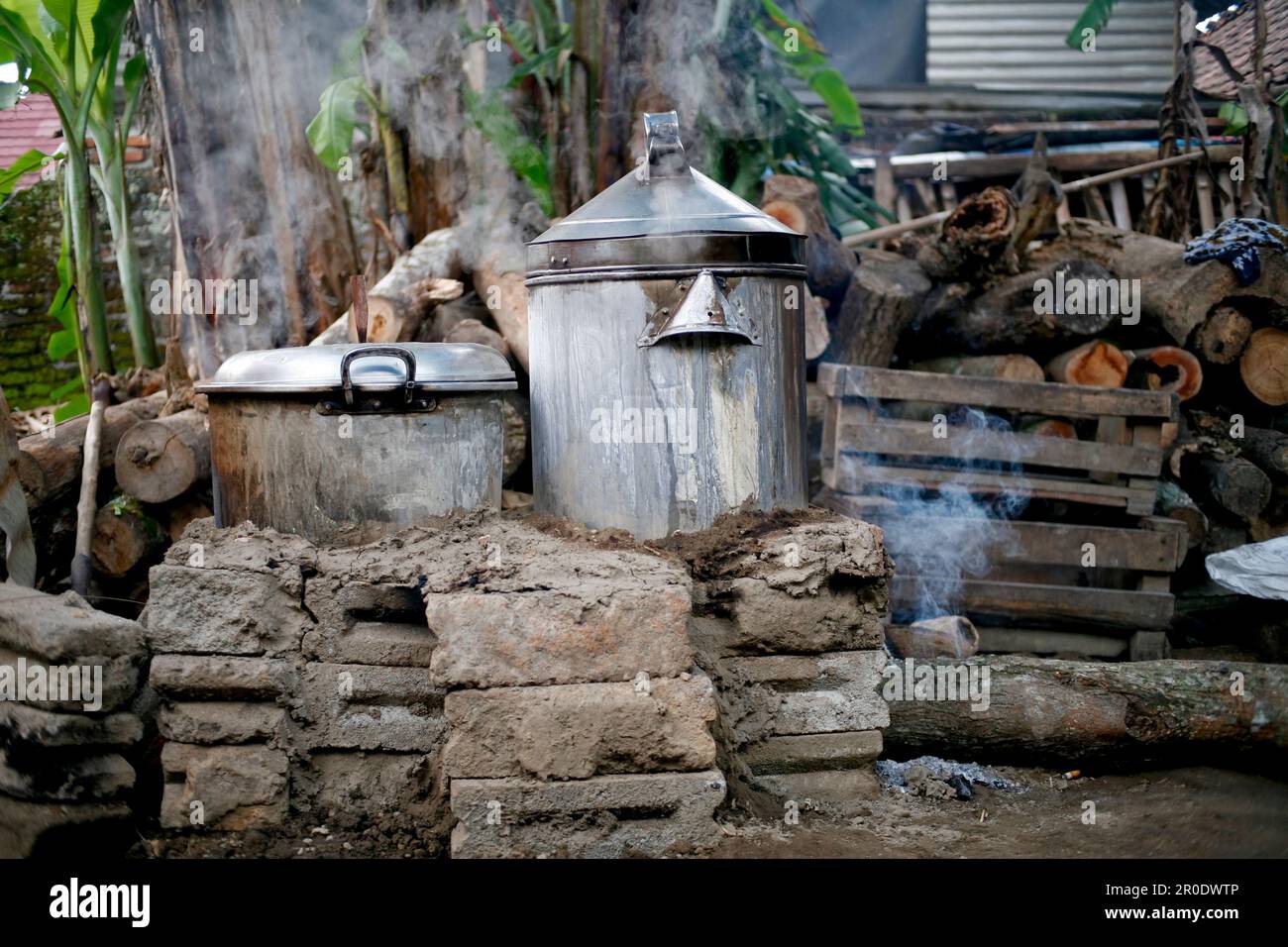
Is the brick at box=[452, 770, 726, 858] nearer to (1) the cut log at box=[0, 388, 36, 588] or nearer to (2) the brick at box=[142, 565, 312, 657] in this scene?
(2) the brick at box=[142, 565, 312, 657]

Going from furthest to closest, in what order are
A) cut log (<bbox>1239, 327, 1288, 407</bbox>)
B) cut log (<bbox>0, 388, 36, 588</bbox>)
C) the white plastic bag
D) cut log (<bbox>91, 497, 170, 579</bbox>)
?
cut log (<bbox>1239, 327, 1288, 407</bbox>)
the white plastic bag
cut log (<bbox>91, 497, 170, 579</bbox>)
cut log (<bbox>0, 388, 36, 588</bbox>)

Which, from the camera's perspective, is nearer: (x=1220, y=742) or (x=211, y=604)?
(x=211, y=604)

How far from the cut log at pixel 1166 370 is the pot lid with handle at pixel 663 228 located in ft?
10.6

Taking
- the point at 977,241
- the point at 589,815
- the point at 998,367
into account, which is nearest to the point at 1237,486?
the point at 998,367

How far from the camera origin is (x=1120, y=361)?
6355 mm

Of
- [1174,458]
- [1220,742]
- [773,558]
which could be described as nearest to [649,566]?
[773,558]

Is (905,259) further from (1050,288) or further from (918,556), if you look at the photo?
(918,556)

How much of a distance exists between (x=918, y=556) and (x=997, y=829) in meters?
2.33

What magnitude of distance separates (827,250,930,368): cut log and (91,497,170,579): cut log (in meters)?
3.70

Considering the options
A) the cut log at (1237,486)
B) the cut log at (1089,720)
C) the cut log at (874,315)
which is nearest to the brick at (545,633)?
the cut log at (1089,720)

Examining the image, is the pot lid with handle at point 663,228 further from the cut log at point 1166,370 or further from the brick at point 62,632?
the cut log at point 1166,370

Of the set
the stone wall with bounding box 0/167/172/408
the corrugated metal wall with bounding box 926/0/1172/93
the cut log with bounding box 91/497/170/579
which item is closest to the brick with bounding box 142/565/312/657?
the cut log with bounding box 91/497/170/579

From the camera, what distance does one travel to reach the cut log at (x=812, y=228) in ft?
20.9

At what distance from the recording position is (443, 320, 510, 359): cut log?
206 inches
